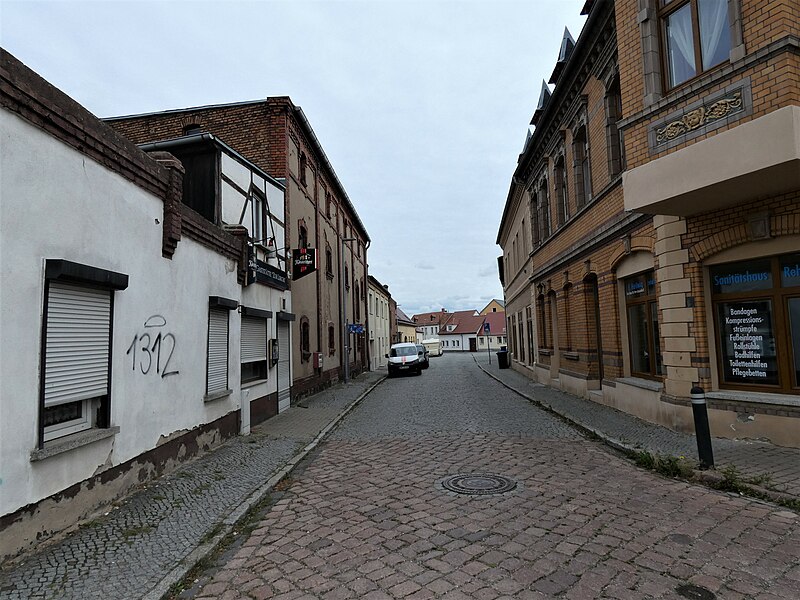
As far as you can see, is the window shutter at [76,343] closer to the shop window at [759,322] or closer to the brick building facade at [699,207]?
the brick building facade at [699,207]

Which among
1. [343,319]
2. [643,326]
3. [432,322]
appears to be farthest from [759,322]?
[432,322]

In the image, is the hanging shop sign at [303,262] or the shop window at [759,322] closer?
the shop window at [759,322]

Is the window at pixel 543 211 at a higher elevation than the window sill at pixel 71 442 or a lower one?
higher

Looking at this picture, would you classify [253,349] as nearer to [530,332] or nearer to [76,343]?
[76,343]

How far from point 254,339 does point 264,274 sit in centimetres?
148

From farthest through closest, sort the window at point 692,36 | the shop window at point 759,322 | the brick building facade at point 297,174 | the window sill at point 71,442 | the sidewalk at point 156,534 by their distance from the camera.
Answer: the brick building facade at point 297,174, the window at point 692,36, the shop window at point 759,322, the window sill at point 71,442, the sidewalk at point 156,534

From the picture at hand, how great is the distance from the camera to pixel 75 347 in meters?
4.83

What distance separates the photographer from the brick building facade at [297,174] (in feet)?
46.3

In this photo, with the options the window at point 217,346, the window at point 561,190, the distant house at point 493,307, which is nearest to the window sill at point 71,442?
the window at point 217,346

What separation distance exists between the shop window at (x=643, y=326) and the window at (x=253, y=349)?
8.02 meters

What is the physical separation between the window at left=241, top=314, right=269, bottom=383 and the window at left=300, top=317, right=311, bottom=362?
3661 mm

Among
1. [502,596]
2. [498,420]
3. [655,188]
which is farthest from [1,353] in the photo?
[498,420]

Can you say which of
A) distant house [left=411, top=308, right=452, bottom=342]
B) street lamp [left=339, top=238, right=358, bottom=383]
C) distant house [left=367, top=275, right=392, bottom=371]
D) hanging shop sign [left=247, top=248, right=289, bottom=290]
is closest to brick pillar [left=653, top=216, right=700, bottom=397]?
hanging shop sign [left=247, top=248, right=289, bottom=290]

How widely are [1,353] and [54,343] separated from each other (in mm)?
702
